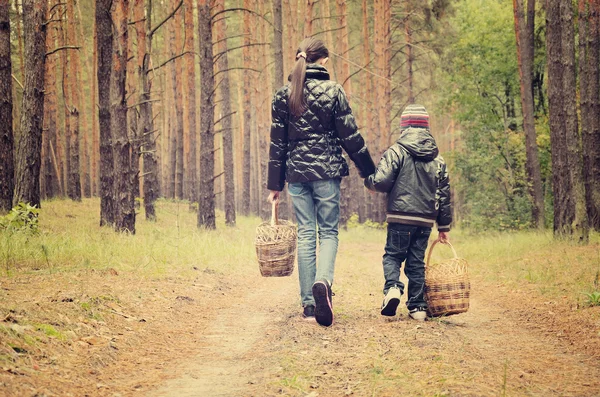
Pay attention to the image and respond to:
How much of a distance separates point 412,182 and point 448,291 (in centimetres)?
111

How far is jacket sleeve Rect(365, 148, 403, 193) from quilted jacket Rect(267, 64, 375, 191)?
9.3 inches

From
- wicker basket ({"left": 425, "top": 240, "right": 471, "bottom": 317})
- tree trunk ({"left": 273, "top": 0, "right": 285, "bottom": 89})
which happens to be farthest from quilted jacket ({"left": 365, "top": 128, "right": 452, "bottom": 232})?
tree trunk ({"left": 273, "top": 0, "right": 285, "bottom": 89})

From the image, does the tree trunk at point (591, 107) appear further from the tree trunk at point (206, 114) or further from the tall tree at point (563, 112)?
the tree trunk at point (206, 114)

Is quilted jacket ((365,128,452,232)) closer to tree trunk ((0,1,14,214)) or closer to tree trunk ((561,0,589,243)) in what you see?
tree trunk ((561,0,589,243))

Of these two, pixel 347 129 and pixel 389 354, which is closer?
pixel 389 354

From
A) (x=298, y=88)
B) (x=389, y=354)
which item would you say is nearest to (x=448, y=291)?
(x=389, y=354)

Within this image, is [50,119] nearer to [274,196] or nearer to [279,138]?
[274,196]

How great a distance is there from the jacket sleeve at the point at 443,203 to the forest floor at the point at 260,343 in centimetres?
96

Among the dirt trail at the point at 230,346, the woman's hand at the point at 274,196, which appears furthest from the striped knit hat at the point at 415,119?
the dirt trail at the point at 230,346

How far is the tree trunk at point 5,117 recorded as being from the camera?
1106cm

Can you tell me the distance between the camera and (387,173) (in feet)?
18.8

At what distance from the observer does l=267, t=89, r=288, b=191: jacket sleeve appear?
5.64 meters

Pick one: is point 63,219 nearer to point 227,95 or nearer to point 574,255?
point 227,95

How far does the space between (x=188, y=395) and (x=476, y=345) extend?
2430mm
